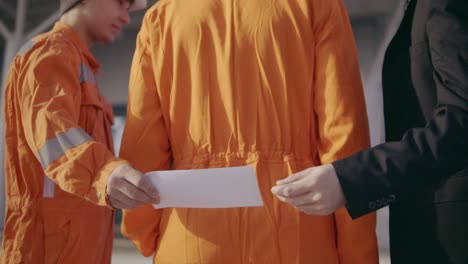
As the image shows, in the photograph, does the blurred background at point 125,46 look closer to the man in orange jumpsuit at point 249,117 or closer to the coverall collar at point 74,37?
the coverall collar at point 74,37

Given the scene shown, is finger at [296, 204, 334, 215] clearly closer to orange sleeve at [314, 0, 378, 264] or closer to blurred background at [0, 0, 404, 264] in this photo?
orange sleeve at [314, 0, 378, 264]

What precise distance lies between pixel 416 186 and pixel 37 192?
112 cm

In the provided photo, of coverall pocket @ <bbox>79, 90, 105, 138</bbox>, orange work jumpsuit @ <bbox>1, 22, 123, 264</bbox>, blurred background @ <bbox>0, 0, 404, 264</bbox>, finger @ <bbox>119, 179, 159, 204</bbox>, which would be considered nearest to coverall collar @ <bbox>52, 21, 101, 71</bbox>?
orange work jumpsuit @ <bbox>1, 22, 123, 264</bbox>

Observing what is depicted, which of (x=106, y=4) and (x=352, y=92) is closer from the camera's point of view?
(x=352, y=92)

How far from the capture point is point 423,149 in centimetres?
75

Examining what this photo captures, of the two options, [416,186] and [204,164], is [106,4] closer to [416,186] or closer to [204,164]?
[204,164]

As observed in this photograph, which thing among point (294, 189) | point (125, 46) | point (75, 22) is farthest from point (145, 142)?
point (125, 46)

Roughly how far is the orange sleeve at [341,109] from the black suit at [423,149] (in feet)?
0.21

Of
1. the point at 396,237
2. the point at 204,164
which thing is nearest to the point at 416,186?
the point at 396,237

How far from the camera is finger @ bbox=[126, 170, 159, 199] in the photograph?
0.87 m

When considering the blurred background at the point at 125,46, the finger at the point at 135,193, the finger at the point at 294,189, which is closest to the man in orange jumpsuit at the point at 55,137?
the finger at the point at 135,193

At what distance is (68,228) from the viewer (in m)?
1.38

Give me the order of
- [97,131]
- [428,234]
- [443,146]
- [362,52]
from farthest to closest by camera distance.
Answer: [362,52] → [97,131] → [428,234] → [443,146]

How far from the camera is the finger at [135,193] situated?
34.3 inches
